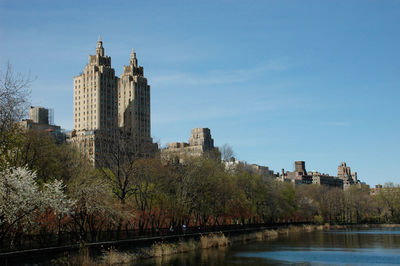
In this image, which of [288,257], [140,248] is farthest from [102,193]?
[288,257]

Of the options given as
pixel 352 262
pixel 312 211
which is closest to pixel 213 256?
pixel 352 262

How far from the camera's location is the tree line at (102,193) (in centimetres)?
3525

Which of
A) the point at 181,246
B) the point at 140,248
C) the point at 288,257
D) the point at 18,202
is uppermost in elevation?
the point at 18,202

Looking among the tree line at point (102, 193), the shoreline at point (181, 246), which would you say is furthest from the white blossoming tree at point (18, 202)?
the shoreline at point (181, 246)

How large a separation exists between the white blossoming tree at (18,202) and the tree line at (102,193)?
7cm

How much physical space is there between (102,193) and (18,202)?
1090 centimetres

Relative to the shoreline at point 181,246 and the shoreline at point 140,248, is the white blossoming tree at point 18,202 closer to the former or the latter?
the shoreline at point 140,248

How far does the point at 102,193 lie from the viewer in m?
44.8

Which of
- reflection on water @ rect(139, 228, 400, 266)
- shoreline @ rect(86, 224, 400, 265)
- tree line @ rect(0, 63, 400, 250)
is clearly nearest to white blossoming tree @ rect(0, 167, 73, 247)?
tree line @ rect(0, 63, 400, 250)

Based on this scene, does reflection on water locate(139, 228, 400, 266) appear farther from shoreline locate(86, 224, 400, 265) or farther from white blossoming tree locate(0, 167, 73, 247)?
white blossoming tree locate(0, 167, 73, 247)

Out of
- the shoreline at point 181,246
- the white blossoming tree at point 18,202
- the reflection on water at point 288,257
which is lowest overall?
the reflection on water at point 288,257

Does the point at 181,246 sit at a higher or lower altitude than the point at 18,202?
lower

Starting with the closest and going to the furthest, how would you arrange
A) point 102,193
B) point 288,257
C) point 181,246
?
point 102,193 → point 288,257 → point 181,246

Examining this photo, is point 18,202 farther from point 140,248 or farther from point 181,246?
point 181,246
